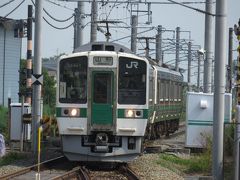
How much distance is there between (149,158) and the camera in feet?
60.6

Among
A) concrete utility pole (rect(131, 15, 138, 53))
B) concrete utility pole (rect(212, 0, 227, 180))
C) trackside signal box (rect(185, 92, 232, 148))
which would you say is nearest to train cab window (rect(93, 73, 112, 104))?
concrete utility pole (rect(212, 0, 227, 180))

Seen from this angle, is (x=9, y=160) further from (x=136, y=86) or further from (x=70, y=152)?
(x=136, y=86)

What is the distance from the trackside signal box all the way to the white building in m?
23.0

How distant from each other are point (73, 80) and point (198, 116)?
621 cm

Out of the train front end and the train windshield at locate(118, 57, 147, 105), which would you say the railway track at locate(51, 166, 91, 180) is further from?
the train windshield at locate(118, 57, 147, 105)

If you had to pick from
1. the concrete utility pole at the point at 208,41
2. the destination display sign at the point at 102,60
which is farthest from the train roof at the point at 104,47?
the concrete utility pole at the point at 208,41

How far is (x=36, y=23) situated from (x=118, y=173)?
652 centimetres

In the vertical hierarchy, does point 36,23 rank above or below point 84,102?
above

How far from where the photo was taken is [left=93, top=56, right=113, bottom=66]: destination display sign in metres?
16.2

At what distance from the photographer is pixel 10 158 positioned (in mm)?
18625

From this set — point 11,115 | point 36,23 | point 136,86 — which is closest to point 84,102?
point 136,86

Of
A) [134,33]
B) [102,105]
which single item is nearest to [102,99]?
[102,105]

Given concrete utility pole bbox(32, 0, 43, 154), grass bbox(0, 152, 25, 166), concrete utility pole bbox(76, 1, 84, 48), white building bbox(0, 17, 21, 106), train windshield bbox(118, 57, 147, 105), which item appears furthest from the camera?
white building bbox(0, 17, 21, 106)

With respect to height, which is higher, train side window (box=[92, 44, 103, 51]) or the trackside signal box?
train side window (box=[92, 44, 103, 51])
